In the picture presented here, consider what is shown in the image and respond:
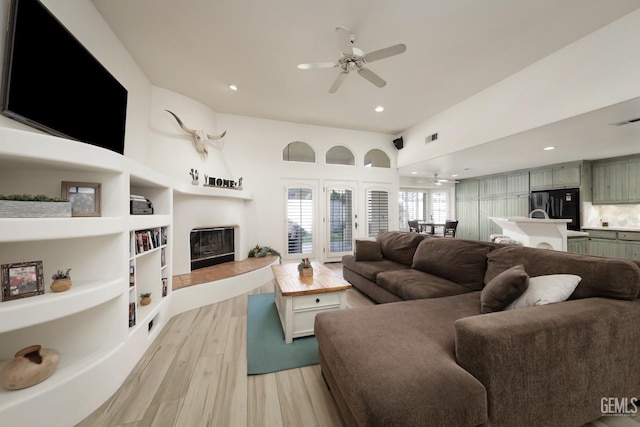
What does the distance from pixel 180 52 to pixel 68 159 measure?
232 cm

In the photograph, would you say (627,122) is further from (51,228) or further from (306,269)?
(51,228)

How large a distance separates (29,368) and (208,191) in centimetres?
259

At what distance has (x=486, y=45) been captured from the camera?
8.86 ft

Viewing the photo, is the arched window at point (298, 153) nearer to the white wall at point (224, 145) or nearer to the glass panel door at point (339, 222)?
the white wall at point (224, 145)

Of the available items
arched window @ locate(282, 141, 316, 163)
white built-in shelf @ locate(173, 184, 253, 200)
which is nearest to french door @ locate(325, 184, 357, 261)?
arched window @ locate(282, 141, 316, 163)

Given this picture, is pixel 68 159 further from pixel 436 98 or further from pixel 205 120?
pixel 436 98

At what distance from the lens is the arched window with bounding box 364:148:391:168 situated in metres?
6.02

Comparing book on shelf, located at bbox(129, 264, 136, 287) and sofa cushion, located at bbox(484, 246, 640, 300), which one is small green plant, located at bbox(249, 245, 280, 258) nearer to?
book on shelf, located at bbox(129, 264, 136, 287)

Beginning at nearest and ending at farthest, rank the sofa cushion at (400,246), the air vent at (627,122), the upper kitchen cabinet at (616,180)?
the air vent at (627,122) → the sofa cushion at (400,246) → the upper kitchen cabinet at (616,180)

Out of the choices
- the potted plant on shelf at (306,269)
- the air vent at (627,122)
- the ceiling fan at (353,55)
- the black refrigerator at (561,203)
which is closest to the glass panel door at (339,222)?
the potted plant on shelf at (306,269)

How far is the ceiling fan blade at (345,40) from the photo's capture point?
2062 mm

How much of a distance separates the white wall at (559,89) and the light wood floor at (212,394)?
293cm

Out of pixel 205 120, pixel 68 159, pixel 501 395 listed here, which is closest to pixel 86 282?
pixel 68 159

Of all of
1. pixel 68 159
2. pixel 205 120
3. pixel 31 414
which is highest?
pixel 205 120
